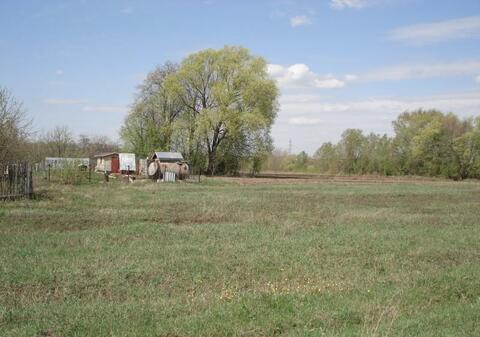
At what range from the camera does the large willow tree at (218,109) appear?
6406 cm

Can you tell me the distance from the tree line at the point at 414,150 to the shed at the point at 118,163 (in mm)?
35945

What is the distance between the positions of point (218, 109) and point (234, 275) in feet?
180

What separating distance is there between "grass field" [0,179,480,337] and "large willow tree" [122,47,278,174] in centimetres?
4442

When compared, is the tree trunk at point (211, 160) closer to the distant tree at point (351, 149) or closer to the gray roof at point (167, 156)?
the gray roof at point (167, 156)

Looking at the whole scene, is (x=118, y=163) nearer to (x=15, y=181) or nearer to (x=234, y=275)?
(x=15, y=181)

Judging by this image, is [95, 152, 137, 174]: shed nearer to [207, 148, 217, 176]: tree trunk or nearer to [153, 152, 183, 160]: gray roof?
[207, 148, 217, 176]: tree trunk

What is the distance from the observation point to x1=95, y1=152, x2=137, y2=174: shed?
211ft

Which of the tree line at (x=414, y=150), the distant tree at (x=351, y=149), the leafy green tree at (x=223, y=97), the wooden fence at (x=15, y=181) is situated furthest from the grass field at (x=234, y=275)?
the distant tree at (x=351, y=149)

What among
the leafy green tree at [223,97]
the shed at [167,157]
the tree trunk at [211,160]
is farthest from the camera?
the tree trunk at [211,160]

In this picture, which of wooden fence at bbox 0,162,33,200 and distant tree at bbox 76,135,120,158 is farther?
distant tree at bbox 76,135,120,158

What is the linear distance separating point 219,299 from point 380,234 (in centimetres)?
948

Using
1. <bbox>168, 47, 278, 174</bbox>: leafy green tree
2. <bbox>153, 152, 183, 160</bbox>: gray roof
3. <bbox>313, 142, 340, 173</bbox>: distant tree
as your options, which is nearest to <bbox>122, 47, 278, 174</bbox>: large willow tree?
<bbox>168, 47, 278, 174</bbox>: leafy green tree

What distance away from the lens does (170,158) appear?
53469 millimetres

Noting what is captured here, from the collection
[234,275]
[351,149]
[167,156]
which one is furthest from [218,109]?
[234,275]
